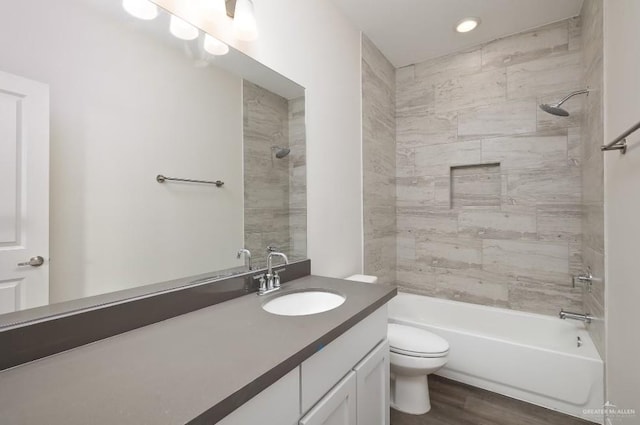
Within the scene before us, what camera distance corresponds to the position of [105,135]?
905 mm

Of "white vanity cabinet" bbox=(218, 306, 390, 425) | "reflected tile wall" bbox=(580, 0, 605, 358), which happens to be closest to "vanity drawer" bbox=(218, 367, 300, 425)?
"white vanity cabinet" bbox=(218, 306, 390, 425)

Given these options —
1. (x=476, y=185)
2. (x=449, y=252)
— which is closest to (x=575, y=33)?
(x=476, y=185)

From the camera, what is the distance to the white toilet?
1.67m

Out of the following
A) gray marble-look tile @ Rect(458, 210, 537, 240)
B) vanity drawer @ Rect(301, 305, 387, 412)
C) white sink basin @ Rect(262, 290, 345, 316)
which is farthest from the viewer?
gray marble-look tile @ Rect(458, 210, 537, 240)

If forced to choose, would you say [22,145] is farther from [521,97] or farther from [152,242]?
[521,97]

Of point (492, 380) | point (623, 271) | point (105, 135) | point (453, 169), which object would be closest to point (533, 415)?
point (492, 380)

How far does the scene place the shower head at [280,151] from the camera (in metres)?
1.61

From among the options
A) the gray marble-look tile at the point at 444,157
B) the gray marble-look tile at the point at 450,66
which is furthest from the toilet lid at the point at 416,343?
the gray marble-look tile at the point at 450,66

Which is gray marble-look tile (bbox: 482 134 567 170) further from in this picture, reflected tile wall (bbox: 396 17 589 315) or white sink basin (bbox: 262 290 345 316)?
white sink basin (bbox: 262 290 345 316)

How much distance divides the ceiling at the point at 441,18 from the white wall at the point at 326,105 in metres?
0.20

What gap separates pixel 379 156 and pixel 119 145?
2.04 metres

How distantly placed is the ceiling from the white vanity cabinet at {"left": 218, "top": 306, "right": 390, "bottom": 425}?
203cm

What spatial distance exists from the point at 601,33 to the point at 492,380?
7.20 feet

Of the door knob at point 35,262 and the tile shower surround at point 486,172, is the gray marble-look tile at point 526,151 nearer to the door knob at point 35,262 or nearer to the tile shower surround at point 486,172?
the tile shower surround at point 486,172
